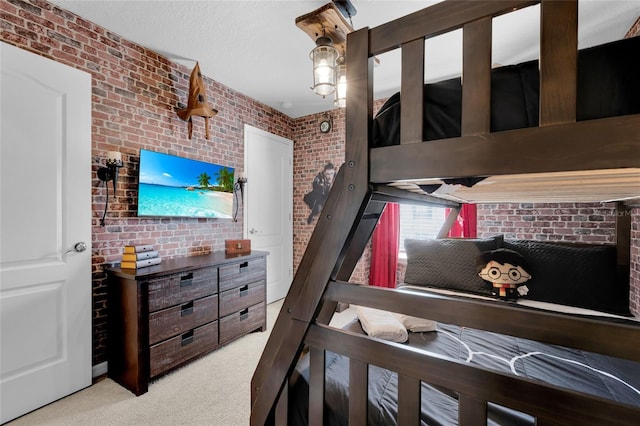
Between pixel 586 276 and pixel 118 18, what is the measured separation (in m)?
4.12

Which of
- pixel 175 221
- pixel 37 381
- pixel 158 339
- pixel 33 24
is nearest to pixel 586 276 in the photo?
pixel 158 339

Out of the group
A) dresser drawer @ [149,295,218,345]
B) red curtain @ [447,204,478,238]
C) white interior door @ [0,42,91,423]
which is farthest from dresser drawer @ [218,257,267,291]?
red curtain @ [447,204,478,238]

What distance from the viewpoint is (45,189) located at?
1913 mm

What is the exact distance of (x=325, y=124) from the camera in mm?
4133

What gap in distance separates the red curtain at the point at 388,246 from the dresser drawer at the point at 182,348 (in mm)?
2172

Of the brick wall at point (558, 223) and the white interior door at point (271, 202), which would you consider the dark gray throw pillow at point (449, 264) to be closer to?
the brick wall at point (558, 223)

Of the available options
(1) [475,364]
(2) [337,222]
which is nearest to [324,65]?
(2) [337,222]

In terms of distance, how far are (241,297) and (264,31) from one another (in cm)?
244

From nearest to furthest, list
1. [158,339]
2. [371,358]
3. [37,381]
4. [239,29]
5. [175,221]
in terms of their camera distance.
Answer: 1. [371,358]
2. [37,381]
3. [158,339]
4. [239,29]
5. [175,221]

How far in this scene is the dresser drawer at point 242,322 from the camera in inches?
102

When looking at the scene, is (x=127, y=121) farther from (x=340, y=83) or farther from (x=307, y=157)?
(x=307, y=157)

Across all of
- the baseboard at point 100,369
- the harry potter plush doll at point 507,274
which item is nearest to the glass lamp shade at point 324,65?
the harry potter plush doll at point 507,274

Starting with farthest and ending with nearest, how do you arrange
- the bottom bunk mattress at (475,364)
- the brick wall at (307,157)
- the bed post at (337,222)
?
the brick wall at (307,157) → the bottom bunk mattress at (475,364) → the bed post at (337,222)

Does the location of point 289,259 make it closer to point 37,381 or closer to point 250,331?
point 250,331
